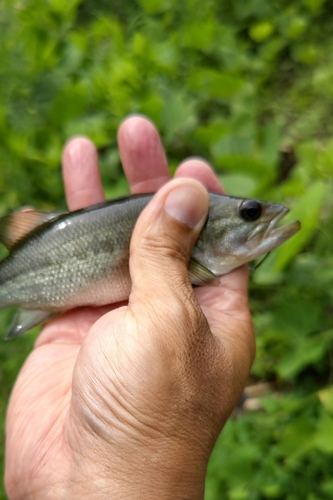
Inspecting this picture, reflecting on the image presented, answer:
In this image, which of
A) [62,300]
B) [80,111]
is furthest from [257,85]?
[62,300]

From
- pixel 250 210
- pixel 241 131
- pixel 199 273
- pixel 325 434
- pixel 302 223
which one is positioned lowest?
pixel 325 434

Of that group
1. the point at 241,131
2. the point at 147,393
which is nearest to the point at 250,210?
the point at 147,393

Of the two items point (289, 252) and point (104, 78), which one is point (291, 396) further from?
point (104, 78)

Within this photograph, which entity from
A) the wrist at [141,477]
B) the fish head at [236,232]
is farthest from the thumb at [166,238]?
the wrist at [141,477]

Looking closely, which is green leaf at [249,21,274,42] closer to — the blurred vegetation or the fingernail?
the blurred vegetation

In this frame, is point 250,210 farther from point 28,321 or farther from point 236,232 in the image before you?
point 28,321

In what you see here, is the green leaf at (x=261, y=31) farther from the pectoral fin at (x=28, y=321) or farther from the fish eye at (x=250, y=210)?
the pectoral fin at (x=28, y=321)
